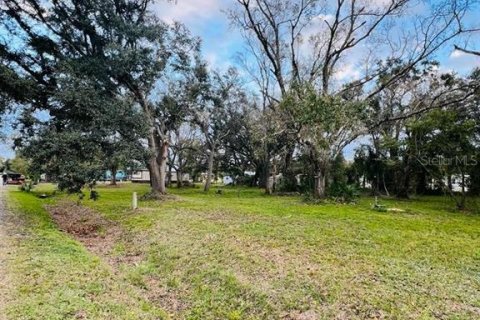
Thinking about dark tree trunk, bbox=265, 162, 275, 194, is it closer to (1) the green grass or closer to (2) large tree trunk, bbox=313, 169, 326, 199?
(2) large tree trunk, bbox=313, 169, 326, 199

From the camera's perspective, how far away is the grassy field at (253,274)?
13.9 feet

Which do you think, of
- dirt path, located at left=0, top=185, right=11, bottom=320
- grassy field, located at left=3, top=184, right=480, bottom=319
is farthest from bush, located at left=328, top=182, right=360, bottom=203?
dirt path, located at left=0, top=185, right=11, bottom=320

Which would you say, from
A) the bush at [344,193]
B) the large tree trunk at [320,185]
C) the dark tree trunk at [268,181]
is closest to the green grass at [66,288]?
the large tree trunk at [320,185]

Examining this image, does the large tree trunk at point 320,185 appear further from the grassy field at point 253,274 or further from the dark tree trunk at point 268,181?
the grassy field at point 253,274

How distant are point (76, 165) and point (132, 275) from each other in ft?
14.6

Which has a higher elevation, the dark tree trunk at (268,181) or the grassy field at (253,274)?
the dark tree trunk at (268,181)

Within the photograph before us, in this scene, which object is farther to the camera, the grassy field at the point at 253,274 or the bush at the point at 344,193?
the bush at the point at 344,193

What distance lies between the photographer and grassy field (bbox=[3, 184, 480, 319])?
13.9 ft

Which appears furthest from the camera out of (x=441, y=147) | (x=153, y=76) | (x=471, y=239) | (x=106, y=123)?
(x=441, y=147)

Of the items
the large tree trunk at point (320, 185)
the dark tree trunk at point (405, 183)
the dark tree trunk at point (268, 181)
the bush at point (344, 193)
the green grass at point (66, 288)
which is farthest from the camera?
the dark tree trunk at point (268, 181)

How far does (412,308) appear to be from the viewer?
4.10 metres

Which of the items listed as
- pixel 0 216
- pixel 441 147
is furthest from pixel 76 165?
pixel 441 147

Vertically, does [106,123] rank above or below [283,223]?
above

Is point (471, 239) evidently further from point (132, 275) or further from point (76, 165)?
point (76, 165)
